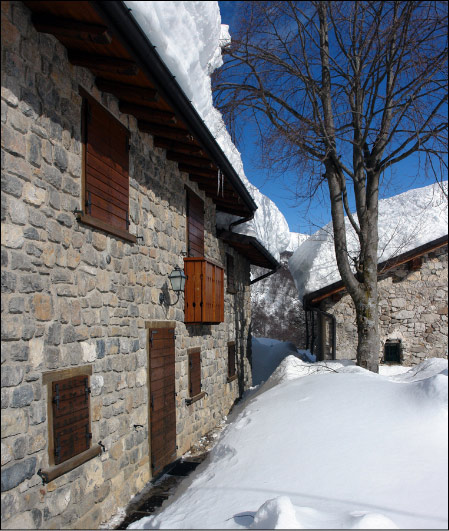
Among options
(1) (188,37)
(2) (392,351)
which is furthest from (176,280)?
(2) (392,351)

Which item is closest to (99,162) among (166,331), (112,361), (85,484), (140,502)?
(112,361)

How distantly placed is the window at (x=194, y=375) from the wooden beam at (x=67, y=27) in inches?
182

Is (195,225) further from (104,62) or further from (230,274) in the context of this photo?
(104,62)

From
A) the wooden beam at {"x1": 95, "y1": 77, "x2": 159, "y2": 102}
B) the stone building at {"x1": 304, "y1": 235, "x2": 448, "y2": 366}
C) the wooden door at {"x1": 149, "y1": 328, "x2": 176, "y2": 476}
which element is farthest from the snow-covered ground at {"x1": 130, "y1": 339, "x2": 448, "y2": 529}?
the stone building at {"x1": 304, "y1": 235, "x2": 448, "y2": 366}

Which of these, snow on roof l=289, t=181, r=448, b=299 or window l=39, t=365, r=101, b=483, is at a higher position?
snow on roof l=289, t=181, r=448, b=299

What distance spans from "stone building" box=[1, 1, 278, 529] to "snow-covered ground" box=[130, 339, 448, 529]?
3.24 feet

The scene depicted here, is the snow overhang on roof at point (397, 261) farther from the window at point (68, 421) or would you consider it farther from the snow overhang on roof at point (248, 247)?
the window at point (68, 421)

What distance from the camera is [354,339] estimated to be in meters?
10.2

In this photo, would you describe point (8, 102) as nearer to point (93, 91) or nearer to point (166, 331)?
point (93, 91)

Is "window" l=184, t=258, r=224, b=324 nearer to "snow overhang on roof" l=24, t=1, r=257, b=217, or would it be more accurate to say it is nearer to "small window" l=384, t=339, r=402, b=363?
"snow overhang on roof" l=24, t=1, r=257, b=217

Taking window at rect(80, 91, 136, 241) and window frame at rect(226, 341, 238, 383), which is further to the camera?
window frame at rect(226, 341, 238, 383)

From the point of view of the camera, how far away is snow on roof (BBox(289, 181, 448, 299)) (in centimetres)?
1031

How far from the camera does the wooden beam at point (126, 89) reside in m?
4.47

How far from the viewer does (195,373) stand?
23.9 feet
